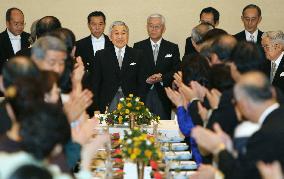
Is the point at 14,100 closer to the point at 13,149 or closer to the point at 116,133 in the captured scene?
the point at 13,149

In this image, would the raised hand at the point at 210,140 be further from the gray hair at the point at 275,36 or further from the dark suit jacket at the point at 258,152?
the gray hair at the point at 275,36

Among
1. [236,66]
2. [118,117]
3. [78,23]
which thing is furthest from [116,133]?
[78,23]

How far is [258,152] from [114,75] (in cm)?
507

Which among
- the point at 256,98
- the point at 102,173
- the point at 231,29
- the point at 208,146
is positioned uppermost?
the point at 231,29

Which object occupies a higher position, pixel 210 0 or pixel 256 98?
pixel 210 0

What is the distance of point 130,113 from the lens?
22.0 ft

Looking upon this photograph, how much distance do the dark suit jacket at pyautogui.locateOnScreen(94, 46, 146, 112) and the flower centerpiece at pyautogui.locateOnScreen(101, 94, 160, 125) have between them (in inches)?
56.4

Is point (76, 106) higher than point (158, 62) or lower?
lower

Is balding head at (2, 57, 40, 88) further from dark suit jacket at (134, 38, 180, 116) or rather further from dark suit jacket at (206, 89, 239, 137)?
dark suit jacket at (134, 38, 180, 116)

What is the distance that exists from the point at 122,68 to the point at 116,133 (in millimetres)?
2008

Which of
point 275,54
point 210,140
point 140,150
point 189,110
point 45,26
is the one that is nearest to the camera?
point 210,140

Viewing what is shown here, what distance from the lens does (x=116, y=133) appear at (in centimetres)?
659

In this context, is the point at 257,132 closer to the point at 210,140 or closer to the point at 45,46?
the point at 210,140

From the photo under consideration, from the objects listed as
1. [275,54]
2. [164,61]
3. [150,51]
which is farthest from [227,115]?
[150,51]
